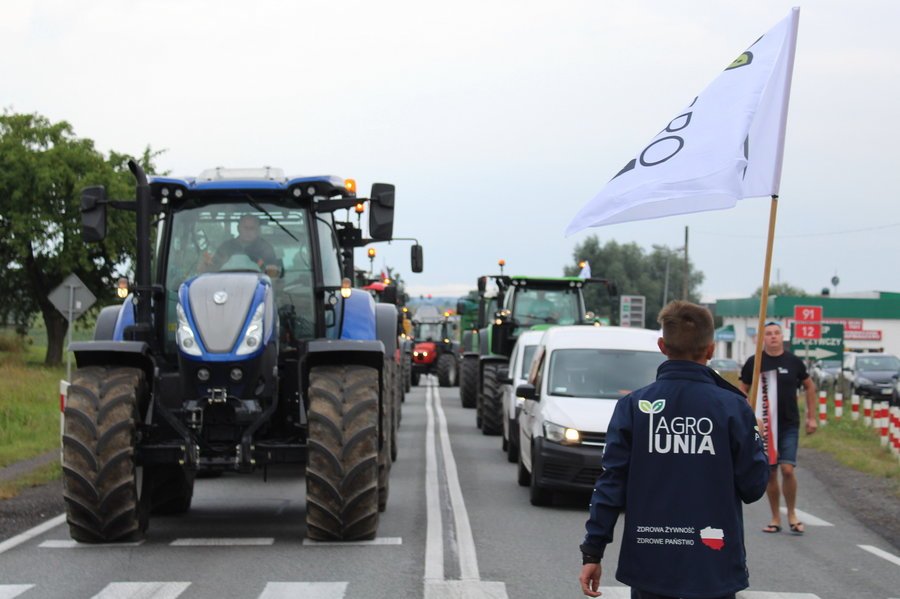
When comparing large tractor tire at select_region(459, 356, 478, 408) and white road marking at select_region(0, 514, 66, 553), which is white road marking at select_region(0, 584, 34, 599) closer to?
white road marking at select_region(0, 514, 66, 553)

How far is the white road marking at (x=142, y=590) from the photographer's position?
29.3 feet

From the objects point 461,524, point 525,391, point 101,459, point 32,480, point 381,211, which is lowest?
point 32,480

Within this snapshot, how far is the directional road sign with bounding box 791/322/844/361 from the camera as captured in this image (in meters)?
35.9

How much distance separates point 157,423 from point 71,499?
3.42 ft

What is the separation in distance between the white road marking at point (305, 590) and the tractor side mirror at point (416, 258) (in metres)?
8.38

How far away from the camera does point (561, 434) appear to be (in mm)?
14281

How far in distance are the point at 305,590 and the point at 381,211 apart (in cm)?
388

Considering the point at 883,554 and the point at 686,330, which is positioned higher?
the point at 686,330

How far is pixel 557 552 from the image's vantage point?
11109 millimetres

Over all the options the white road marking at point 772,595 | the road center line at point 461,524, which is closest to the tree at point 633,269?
the road center line at point 461,524

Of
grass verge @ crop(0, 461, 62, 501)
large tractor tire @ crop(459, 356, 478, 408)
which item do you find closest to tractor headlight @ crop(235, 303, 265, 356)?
grass verge @ crop(0, 461, 62, 501)

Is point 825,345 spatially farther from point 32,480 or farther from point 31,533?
point 31,533

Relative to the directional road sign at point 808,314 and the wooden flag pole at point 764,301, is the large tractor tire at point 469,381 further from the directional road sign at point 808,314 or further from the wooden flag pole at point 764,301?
the wooden flag pole at point 764,301

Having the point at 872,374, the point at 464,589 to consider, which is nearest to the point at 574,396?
the point at 464,589
